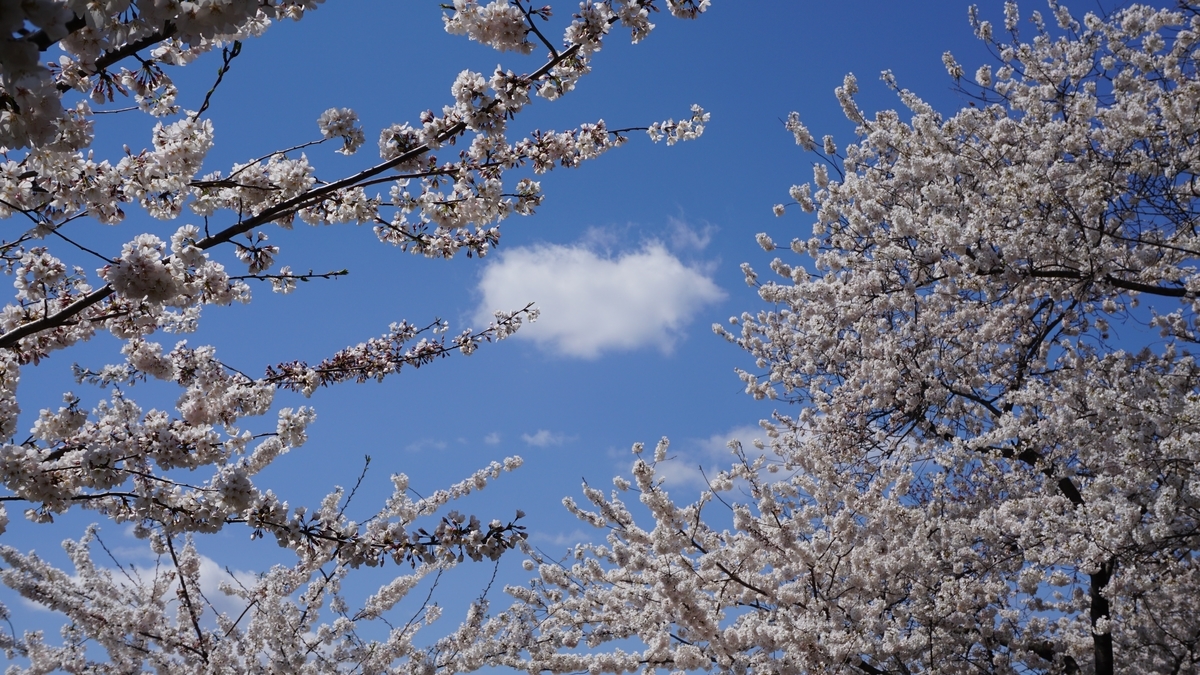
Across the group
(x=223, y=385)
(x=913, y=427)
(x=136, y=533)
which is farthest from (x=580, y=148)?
(x=913, y=427)

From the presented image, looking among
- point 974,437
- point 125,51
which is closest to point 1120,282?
point 974,437

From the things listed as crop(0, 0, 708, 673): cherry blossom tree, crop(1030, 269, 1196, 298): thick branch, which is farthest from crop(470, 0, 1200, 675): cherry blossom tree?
crop(0, 0, 708, 673): cherry blossom tree

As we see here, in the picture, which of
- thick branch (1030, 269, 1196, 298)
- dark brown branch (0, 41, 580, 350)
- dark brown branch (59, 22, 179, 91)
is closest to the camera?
dark brown branch (59, 22, 179, 91)

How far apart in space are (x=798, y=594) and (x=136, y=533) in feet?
17.9

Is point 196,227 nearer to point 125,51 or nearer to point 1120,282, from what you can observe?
point 125,51

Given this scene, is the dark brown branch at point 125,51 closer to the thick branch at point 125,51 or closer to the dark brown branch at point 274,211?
the thick branch at point 125,51

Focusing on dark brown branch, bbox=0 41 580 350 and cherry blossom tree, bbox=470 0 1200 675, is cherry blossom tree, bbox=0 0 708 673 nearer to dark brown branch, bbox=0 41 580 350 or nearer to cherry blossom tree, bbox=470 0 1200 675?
dark brown branch, bbox=0 41 580 350

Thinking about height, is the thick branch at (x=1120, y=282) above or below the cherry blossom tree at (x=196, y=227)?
above

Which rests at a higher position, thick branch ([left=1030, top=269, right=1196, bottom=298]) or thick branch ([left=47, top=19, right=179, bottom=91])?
thick branch ([left=1030, top=269, right=1196, bottom=298])

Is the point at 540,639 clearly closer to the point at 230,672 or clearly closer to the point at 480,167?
the point at 230,672

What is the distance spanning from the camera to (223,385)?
475 centimetres

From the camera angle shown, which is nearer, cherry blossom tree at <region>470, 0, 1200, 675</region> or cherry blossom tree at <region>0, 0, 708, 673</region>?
cherry blossom tree at <region>0, 0, 708, 673</region>

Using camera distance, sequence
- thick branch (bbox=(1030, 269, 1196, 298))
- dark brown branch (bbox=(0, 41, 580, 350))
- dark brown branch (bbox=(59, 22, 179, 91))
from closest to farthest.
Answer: dark brown branch (bbox=(59, 22, 179, 91)), dark brown branch (bbox=(0, 41, 580, 350)), thick branch (bbox=(1030, 269, 1196, 298))

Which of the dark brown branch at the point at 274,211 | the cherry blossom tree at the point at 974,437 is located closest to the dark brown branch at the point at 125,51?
the dark brown branch at the point at 274,211
